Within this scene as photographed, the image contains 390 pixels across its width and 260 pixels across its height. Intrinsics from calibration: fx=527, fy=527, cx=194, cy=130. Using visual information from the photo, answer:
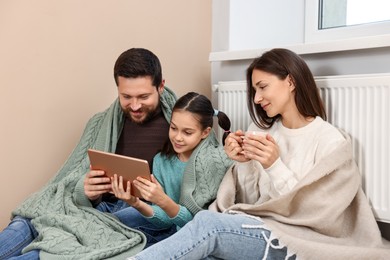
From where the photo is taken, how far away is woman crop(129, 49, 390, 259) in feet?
4.68

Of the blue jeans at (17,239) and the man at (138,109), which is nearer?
the blue jeans at (17,239)

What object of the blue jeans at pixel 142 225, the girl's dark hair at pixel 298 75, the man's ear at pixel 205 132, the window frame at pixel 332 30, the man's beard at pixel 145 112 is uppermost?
the window frame at pixel 332 30

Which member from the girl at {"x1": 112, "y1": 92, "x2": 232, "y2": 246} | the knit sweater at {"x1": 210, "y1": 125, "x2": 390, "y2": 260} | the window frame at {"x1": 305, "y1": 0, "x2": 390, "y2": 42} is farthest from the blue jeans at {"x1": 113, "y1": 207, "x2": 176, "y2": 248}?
the window frame at {"x1": 305, "y1": 0, "x2": 390, "y2": 42}

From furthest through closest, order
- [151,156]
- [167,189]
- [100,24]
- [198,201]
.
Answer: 1. [100,24]
2. [151,156]
3. [167,189]
4. [198,201]

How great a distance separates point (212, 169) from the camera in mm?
1759

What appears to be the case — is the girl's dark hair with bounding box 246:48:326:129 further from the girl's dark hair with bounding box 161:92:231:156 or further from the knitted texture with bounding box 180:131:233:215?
the knitted texture with bounding box 180:131:233:215

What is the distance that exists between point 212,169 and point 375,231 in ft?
1.78

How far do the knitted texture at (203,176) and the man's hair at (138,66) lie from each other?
30 centimetres

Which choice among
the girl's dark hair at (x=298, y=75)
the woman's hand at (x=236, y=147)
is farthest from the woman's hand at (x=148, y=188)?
the girl's dark hair at (x=298, y=75)

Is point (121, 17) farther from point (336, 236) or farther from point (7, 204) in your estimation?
point (336, 236)

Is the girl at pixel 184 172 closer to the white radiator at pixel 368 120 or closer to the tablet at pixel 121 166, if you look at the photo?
the tablet at pixel 121 166

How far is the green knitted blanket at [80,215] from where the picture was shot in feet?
4.85

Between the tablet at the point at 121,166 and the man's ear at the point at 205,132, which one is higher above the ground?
the man's ear at the point at 205,132

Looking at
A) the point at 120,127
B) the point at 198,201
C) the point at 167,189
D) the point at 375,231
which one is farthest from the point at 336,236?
the point at 120,127
